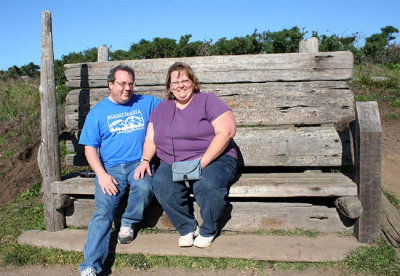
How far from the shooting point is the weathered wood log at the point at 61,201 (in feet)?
12.1

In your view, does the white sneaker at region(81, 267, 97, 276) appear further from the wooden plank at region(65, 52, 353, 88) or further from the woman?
the wooden plank at region(65, 52, 353, 88)

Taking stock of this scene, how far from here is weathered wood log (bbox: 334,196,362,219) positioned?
10.2 feet

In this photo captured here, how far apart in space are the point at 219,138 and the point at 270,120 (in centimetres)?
115

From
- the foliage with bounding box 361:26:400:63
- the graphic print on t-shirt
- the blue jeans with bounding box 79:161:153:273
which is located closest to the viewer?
the blue jeans with bounding box 79:161:153:273

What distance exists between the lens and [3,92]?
28.0 feet

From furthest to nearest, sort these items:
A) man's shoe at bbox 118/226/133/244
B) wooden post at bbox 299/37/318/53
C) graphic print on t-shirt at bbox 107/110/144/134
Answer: wooden post at bbox 299/37/318/53, graphic print on t-shirt at bbox 107/110/144/134, man's shoe at bbox 118/226/133/244

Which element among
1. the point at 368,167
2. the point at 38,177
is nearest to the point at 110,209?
the point at 368,167

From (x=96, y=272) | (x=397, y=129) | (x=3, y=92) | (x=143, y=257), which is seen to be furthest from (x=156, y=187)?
(x=3, y=92)

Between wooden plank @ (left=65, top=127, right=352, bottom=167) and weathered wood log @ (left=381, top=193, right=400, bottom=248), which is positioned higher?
wooden plank @ (left=65, top=127, right=352, bottom=167)

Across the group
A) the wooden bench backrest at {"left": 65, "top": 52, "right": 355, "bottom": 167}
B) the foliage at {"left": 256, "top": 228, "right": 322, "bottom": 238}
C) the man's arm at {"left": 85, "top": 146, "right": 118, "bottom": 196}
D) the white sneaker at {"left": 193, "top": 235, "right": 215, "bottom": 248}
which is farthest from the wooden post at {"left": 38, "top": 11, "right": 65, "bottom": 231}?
the foliage at {"left": 256, "top": 228, "right": 322, "bottom": 238}

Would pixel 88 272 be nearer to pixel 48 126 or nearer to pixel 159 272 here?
pixel 159 272

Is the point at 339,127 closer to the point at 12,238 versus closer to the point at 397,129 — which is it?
the point at 397,129

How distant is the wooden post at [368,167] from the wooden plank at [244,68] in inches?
34.4

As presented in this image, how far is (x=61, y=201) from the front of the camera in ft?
12.1
